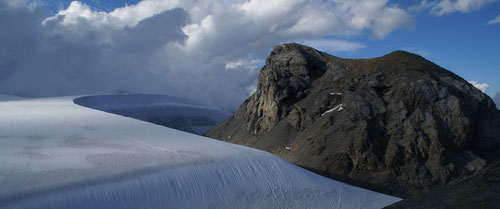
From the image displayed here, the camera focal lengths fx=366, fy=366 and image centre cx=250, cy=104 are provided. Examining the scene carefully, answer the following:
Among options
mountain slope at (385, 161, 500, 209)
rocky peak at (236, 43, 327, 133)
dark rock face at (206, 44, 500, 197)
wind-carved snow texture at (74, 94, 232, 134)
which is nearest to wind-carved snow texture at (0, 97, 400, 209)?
mountain slope at (385, 161, 500, 209)

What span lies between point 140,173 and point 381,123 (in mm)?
12236

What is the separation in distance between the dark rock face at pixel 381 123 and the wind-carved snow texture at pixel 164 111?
659 inches

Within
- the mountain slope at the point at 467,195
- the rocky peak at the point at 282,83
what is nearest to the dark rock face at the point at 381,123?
the rocky peak at the point at 282,83

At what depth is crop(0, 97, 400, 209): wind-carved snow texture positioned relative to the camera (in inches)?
301

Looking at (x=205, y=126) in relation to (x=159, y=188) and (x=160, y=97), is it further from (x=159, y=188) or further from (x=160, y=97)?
(x=159, y=188)

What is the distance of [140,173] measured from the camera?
8828 mm

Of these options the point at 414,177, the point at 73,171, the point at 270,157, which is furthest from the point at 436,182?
the point at 73,171

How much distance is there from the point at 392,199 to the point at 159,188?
7.34 m

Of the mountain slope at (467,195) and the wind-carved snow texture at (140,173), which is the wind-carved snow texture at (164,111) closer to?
the wind-carved snow texture at (140,173)

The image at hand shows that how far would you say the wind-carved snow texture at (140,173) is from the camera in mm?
7637

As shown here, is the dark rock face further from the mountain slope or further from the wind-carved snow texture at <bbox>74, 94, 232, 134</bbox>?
the wind-carved snow texture at <bbox>74, 94, 232, 134</bbox>

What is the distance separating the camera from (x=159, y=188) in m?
8.53

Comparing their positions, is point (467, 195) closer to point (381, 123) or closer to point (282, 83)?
point (381, 123)

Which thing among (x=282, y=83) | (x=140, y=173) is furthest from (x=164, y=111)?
(x=140, y=173)
